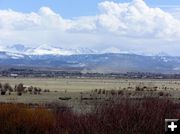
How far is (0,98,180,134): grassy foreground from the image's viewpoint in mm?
13789

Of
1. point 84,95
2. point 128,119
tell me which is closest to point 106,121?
point 128,119

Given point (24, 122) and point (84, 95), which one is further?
point (84, 95)

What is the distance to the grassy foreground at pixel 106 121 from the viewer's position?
543 inches

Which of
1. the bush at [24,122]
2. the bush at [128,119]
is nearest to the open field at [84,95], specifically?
the bush at [24,122]

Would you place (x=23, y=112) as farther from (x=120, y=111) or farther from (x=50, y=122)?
(x=120, y=111)

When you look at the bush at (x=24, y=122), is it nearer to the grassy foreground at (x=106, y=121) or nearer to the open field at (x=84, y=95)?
the grassy foreground at (x=106, y=121)

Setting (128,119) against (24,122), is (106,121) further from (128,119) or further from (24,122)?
(24,122)

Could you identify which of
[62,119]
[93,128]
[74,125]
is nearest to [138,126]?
[93,128]

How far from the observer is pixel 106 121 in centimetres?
1444

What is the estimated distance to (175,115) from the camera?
48.2 ft

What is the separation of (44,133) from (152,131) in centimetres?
460

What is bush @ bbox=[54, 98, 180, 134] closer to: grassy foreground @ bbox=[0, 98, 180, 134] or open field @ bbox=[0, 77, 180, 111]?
grassy foreground @ bbox=[0, 98, 180, 134]

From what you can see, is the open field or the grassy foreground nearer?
the grassy foreground

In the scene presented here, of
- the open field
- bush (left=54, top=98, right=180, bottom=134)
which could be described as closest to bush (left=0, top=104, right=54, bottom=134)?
bush (left=54, top=98, right=180, bottom=134)
